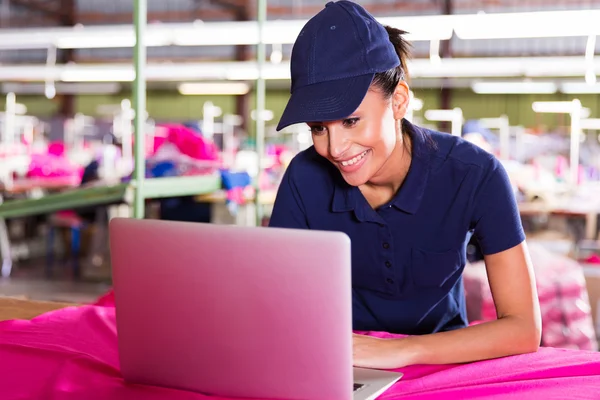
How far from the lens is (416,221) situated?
1.37 meters

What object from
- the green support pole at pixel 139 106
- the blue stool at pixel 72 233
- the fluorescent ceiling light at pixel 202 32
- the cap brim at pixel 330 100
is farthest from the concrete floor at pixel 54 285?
the cap brim at pixel 330 100

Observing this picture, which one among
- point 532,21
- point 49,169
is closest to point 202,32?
point 532,21

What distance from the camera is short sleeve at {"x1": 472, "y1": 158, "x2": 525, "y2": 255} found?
1267 mm

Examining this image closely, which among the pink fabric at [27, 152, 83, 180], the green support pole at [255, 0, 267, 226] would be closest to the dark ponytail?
the green support pole at [255, 0, 267, 226]

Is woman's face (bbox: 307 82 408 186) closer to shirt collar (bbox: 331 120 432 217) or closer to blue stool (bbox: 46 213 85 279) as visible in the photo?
shirt collar (bbox: 331 120 432 217)

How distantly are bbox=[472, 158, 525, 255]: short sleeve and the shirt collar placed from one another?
0.11m

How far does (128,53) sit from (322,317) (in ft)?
58.0

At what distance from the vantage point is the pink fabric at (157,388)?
103 cm

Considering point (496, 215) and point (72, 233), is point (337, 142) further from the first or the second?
point (72, 233)

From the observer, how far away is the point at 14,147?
28.3 feet

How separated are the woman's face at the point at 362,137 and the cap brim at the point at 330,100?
0.04 metres

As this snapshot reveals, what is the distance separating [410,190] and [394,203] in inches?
1.5

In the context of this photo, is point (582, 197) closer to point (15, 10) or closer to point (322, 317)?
point (322, 317)

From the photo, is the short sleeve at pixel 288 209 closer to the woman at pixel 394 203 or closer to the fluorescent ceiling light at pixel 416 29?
the woman at pixel 394 203
